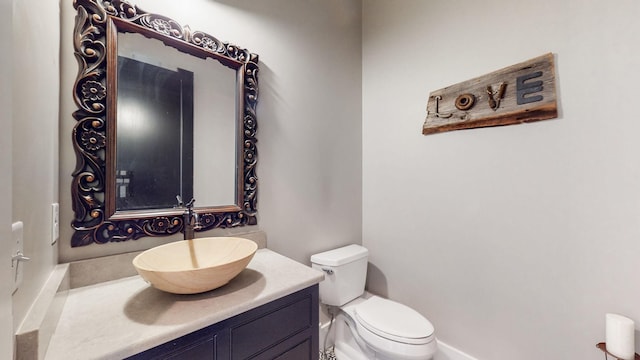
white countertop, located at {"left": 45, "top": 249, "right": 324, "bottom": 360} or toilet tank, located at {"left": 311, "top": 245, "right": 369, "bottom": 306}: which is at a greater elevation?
white countertop, located at {"left": 45, "top": 249, "right": 324, "bottom": 360}

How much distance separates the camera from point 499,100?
4.61ft

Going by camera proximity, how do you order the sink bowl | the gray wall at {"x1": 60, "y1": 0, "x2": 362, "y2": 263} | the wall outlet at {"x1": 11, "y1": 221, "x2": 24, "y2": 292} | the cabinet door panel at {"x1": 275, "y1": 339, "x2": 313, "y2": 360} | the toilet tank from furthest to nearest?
the toilet tank → the gray wall at {"x1": 60, "y1": 0, "x2": 362, "y2": 263} → the cabinet door panel at {"x1": 275, "y1": 339, "x2": 313, "y2": 360} → the sink bowl → the wall outlet at {"x1": 11, "y1": 221, "x2": 24, "y2": 292}

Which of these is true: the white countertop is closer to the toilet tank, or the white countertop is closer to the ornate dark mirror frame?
the ornate dark mirror frame

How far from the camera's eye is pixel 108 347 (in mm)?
639

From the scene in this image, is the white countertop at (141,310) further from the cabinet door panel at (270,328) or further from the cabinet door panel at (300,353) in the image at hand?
the cabinet door panel at (300,353)

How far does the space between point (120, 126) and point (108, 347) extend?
0.86m

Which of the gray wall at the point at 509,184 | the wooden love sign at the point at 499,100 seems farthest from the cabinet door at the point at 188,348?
the wooden love sign at the point at 499,100

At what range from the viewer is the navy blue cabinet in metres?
0.75

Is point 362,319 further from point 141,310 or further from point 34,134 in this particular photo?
point 34,134

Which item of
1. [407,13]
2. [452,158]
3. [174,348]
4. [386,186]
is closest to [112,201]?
[174,348]

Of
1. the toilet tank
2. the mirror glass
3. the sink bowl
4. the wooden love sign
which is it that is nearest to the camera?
the sink bowl

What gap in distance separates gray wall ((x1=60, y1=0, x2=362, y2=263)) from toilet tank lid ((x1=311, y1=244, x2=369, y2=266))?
8cm

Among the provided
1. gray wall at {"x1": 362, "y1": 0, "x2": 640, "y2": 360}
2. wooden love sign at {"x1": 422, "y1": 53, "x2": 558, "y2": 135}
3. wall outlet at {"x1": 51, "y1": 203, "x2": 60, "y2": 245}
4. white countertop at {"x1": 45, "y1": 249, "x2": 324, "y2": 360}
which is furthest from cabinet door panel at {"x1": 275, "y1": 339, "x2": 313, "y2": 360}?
wooden love sign at {"x1": 422, "y1": 53, "x2": 558, "y2": 135}

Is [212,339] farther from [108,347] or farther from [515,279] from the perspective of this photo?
[515,279]
